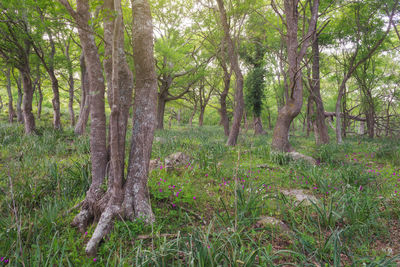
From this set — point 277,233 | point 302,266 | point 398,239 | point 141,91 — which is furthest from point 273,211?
point 141,91

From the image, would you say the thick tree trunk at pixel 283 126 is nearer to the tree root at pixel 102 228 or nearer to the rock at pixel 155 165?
the rock at pixel 155 165

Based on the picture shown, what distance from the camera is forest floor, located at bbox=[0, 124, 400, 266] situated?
178cm

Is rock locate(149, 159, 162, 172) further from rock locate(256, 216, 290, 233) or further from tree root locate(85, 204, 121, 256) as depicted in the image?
rock locate(256, 216, 290, 233)

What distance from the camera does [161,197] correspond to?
2932 millimetres

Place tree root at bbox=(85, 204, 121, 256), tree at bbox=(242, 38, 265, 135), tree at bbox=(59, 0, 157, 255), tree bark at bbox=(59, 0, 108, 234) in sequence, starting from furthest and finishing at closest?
tree at bbox=(242, 38, 265, 135) < tree bark at bbox=(59, 0, 108, 234) < tree at bbox=(59, 0, 157, 255) < tree root at bbox=(85, 204, 121, 256)

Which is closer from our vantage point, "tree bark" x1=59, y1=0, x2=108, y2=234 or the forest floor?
the forest floor

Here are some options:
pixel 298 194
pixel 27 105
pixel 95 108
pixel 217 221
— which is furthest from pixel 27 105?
pixel 298 194

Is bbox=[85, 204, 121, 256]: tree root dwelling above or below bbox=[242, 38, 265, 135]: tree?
below

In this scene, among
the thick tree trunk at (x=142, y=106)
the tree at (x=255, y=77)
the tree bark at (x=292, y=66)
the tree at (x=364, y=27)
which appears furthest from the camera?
the tree at (x=255, y=77)

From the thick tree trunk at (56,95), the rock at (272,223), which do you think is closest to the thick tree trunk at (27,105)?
the thick tree trunk at (56,95)

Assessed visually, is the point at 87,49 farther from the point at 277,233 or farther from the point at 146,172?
the point at 277,233

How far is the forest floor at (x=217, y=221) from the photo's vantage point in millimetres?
1782

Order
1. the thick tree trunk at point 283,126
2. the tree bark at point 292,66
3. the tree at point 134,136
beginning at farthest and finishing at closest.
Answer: the thick tree trunk at point 283,126, the tree bark at point 292,66, the tree at point 134,136

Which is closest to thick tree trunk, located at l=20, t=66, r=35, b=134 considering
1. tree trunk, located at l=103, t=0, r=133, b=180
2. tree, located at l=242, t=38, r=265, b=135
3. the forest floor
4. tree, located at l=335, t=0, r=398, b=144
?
the forest floor
